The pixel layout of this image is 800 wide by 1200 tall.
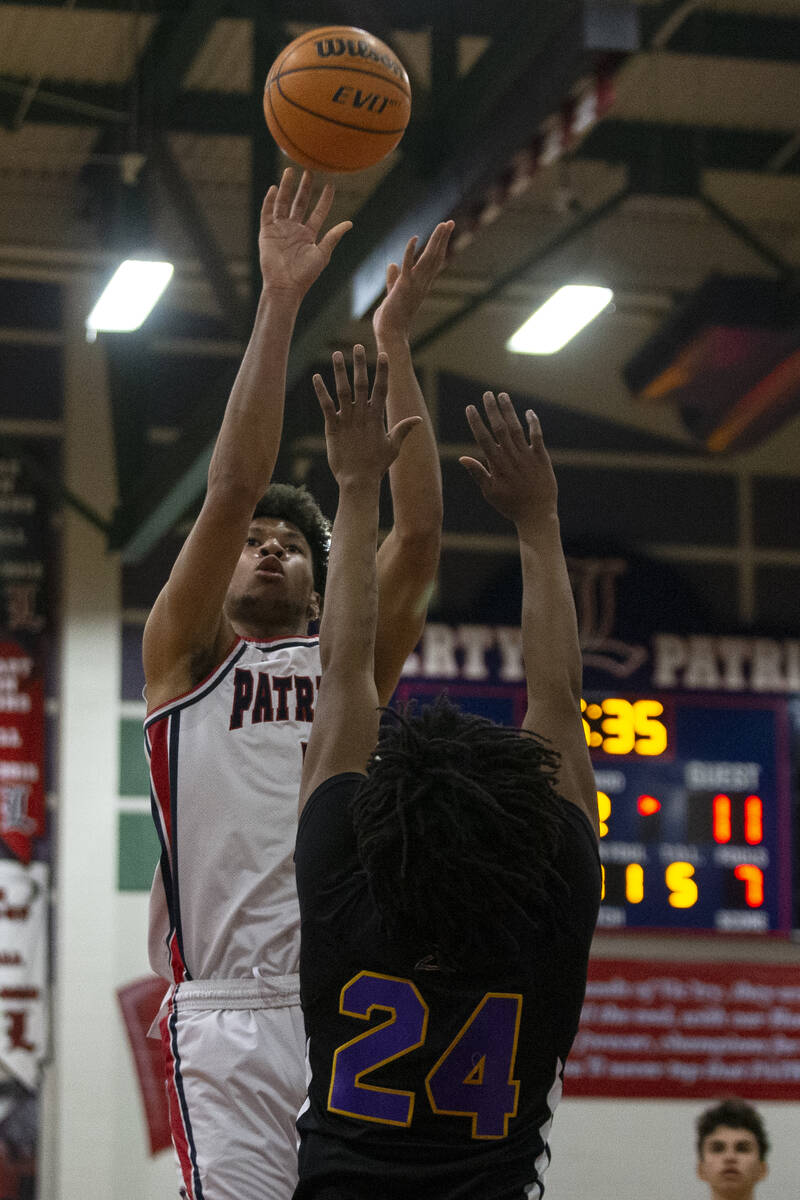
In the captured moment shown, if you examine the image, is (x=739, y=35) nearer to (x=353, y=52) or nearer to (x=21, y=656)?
(x=21, y=656)

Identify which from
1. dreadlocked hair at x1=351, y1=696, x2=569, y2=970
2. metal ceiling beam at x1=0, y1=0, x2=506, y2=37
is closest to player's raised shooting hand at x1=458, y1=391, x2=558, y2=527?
dreadlocked hair at x1=351, y1=696, x2=569, y2=970

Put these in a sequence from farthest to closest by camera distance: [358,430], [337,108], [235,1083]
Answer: [337,108], [235,1083], [358,430]

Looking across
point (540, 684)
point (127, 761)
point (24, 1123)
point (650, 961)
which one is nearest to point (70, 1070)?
point (24, 1123)

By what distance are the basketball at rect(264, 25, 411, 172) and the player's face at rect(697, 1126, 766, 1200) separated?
5.20 m

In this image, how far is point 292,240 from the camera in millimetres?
3730

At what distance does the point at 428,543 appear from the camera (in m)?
3.82

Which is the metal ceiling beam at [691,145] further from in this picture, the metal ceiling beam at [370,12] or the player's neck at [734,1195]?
the player's neck at [734,1195]

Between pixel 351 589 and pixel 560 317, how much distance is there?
7.33 meters

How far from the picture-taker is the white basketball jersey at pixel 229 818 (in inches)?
141

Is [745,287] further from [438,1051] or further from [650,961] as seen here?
[438,1051]

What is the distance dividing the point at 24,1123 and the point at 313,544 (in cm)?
728

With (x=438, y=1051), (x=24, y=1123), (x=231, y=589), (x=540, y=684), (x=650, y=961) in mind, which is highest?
(x=231, y=589)

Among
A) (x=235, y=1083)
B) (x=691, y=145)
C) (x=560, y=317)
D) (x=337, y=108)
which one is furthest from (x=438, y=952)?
(x=691, y=145)

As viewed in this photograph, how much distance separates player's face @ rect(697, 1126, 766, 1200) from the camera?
7859mm
